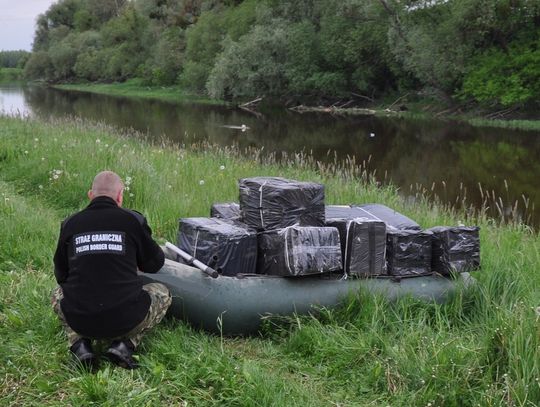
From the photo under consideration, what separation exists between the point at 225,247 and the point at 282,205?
566 millimetres

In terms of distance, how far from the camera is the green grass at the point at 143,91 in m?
51.0

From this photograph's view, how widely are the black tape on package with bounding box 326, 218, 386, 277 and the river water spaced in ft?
13.6

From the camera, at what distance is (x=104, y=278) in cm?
364

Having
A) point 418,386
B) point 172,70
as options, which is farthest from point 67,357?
point 172,70

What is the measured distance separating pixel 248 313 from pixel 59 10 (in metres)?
115

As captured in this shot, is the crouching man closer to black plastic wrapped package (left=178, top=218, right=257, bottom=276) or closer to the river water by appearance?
black plastic wrapped package (left=178, top=218, right=257, bottom=276)

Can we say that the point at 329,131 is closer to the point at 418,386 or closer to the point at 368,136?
the point at 368,136

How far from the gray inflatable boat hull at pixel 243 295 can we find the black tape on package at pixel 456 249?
1.52 ft

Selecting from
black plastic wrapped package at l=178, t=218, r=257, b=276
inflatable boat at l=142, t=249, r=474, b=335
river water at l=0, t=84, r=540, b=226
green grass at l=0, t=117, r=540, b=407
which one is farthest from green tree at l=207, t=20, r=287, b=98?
inflatable boat at l=142, t=249, r=474, b=335

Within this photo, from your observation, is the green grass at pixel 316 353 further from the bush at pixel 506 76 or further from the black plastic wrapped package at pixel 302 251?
the bush at pixel 506 76

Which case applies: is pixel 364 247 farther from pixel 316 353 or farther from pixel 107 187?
pixel 107 187

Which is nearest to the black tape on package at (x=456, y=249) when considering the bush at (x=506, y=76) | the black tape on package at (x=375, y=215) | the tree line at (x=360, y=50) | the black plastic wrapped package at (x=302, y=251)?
the black tape on package at (x=375, y=215)

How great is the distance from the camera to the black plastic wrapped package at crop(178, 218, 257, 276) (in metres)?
4.53

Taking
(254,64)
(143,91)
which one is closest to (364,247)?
(254,64)
